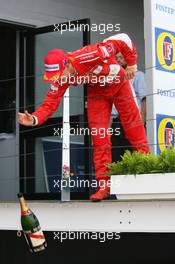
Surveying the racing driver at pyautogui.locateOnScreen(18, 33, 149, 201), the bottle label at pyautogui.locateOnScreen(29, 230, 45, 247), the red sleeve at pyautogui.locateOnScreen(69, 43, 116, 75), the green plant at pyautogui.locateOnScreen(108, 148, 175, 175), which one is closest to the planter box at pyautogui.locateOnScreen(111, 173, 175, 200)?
the green plant at pyautogui.locateOnScreen(108, 148, 175, 175)

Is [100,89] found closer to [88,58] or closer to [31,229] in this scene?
[88,58]

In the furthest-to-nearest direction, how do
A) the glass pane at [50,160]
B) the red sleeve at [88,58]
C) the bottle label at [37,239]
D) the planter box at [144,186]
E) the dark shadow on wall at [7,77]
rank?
the dark shadow on wall at [7,77] < the glass pane at [50,160] < the red sleeve at [88,58] < the bottle label at [37,239] < the planter box at [144,186]

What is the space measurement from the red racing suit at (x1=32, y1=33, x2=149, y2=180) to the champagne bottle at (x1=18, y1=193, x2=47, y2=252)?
1.43ft

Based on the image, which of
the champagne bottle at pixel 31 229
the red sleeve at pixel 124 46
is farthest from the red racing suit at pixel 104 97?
the champagne bottle at pixel 31 229

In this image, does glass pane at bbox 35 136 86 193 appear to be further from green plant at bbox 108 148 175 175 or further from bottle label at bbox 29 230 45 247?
green plant at bbox 108 148 175 175

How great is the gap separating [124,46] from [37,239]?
125 centimetres

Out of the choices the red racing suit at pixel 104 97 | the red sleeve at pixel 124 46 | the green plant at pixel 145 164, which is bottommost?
the green plant at pixel 145 164

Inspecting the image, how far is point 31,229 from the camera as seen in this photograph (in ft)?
11.7

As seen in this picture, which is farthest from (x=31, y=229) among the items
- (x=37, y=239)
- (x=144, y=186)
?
(x=144, y=186)

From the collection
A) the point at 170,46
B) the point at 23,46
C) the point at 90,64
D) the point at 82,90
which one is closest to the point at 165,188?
the point at 90,64

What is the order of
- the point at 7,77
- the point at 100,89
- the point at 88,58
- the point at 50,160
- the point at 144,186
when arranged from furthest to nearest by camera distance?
the point at 7,77
the point at 50,160
the point at 100,89
the point at 88,58
the point at 144,186

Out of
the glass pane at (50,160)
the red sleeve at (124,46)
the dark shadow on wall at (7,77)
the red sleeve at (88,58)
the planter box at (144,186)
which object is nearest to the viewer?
the planter box at (144,186)

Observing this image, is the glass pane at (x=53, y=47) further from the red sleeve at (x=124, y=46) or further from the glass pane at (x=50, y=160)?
the red sleeve at (x=124, y=46)

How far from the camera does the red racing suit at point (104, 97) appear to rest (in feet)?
12.2
